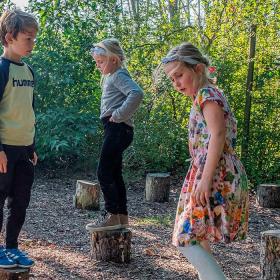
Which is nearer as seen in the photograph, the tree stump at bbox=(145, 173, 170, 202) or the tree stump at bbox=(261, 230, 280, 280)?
the tree stump at bbox=(261, 230, 280, 280)

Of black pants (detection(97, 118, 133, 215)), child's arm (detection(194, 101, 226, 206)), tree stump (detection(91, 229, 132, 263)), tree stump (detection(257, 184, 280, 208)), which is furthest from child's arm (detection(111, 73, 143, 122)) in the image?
tree stump (detection(257, 184, 280, 208))

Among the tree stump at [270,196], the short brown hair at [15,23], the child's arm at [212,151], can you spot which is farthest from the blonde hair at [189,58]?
the tree stump at [270,196]

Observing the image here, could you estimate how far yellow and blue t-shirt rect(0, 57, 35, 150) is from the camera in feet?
11.2

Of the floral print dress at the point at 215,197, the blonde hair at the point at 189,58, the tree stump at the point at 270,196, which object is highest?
the blonde hair at the point at 189,58

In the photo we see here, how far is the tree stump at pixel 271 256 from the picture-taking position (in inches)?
159

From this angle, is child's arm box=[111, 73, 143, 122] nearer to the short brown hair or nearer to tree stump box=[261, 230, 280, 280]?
the short brown hair

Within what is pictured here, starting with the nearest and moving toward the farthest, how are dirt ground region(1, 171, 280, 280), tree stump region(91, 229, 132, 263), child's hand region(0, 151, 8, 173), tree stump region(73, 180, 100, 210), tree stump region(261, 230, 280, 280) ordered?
child's hand region(0, 151, 8, 173) < tree stump region(261, 230, 280, 280) < dirt ground region(1, 171, 280, 280) < tree stump region(91, 229, 132, 263) < tree stump region(73, 180, 100, 210)

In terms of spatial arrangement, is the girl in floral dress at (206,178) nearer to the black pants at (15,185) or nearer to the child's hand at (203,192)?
the child's hand at (203,192)

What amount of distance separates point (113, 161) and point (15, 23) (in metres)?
1.34

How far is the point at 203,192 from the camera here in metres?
2.88

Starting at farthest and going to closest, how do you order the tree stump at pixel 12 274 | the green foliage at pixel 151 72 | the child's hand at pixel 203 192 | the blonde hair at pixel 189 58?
the green foliage at pixel 151 72
the tree stump at pixel 12 274
the blonde hair at pixel 189 58
the child's hand at pixel 203 192

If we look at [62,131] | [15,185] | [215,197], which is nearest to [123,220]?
[15,185]

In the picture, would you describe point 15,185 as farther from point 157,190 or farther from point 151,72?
point 151,72

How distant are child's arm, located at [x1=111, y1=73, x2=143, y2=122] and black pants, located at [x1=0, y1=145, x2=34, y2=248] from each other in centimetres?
82
